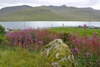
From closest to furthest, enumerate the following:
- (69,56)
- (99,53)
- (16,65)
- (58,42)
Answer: (16,65), (69,56), (99,53), (58,42)

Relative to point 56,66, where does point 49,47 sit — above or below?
above

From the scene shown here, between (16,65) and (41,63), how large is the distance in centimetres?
107

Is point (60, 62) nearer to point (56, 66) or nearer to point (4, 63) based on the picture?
point (56, 66)

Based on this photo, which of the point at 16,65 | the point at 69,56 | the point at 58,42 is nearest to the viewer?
the point at 16,65

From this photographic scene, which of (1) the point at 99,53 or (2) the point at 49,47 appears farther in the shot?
(2) the point at 49,47

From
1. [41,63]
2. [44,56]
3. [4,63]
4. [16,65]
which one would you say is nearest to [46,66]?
[41,63]

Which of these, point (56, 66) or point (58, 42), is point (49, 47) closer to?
point (58, 42)

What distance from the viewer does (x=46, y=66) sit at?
4.32 m

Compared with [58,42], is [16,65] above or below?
below

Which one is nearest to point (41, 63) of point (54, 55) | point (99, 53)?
point (54, 55)

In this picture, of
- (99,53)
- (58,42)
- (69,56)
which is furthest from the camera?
(58,42)

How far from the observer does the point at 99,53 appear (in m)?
4.96

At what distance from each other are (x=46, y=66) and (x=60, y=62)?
2.01 ft

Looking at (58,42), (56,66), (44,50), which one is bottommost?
(56,66)
